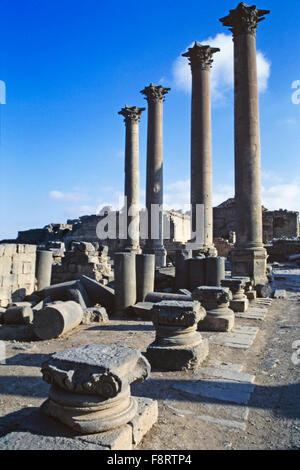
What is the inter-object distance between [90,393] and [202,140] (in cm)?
1372

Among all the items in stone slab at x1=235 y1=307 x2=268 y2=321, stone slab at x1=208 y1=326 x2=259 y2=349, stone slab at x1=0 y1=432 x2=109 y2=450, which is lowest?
stone slab at x1=208 y1=326 x2=259 y2=349

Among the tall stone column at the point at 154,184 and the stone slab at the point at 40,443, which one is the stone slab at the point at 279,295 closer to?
the tall stone column at the point at 154,184

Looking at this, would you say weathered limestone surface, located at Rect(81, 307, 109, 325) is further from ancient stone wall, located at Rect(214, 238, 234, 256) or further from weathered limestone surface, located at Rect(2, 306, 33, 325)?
ancient stone wall, located at Rect(214, 238, 234, 256)

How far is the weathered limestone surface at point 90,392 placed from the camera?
2.72m

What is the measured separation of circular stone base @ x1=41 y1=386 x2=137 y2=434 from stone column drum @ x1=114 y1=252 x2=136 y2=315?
223 inches

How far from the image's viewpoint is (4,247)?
337 inches

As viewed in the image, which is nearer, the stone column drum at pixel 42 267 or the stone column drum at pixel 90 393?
the stone column drum at pixel 90 393

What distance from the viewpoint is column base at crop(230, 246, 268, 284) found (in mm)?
11852

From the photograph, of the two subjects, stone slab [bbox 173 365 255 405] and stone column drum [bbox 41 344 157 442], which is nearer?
stone column drum [bbox 41 344 157 442]

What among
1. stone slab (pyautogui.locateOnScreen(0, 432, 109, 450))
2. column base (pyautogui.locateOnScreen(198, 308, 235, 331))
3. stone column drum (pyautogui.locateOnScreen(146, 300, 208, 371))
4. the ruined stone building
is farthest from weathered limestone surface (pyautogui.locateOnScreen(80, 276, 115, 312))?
the ruined stone building

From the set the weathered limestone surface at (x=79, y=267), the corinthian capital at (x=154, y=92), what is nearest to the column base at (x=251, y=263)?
the weathered limestone surface at (x=79, y=267)

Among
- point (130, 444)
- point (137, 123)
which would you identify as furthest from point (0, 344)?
point (137, 123)
